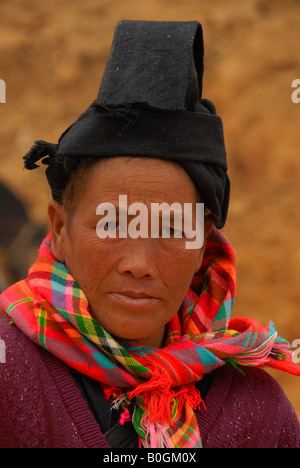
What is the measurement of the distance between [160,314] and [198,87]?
0.69 metres

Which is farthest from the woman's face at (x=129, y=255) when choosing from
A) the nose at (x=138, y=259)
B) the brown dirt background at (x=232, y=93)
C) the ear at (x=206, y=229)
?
the brown dirt background at (x=232, y=93)

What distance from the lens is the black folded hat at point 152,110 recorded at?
5.38 ft

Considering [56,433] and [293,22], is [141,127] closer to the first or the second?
[56,433]

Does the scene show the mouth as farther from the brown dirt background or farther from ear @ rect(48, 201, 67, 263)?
the brown dirt background

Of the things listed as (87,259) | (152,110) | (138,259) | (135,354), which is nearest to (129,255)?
(138,259)

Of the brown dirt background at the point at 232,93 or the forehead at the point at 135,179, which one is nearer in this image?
the forehead at the point at 135,179

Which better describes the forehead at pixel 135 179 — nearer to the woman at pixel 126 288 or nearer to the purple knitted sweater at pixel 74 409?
the woman at pixel 126 288

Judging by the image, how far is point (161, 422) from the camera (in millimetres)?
1658

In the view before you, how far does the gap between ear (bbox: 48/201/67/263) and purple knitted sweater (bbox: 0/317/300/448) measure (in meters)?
0.25

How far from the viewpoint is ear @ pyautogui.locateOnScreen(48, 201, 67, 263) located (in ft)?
6.00

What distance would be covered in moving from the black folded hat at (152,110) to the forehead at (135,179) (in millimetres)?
23

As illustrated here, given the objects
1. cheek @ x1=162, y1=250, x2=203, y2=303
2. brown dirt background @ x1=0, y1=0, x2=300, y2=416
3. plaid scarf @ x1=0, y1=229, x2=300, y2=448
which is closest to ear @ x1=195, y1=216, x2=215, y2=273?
cheek @ x1=162, y1=250, x2=203, y2=303

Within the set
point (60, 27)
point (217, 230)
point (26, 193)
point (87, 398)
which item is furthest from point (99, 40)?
point (87, 398)

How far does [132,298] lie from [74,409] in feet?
1.12
